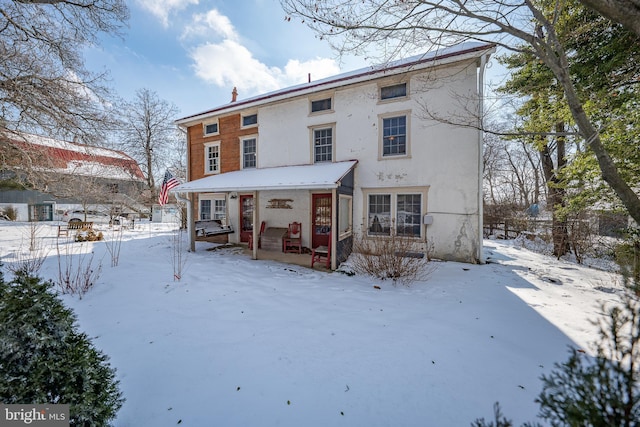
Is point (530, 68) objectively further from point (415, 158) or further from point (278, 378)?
point (278, 378)

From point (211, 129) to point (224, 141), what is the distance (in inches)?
50.8

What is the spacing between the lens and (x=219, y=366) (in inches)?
123

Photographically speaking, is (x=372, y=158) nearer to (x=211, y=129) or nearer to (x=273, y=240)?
(x=273, y=240)

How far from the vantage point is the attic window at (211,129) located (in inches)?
512

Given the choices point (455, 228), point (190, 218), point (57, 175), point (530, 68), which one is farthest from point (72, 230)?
point (530, 68)

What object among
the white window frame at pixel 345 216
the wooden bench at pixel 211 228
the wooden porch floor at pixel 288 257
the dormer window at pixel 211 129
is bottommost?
the wooden porch floor at pixel 288 257

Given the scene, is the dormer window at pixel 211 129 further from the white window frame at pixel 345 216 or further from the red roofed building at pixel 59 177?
the white window frame at pixel 345 216

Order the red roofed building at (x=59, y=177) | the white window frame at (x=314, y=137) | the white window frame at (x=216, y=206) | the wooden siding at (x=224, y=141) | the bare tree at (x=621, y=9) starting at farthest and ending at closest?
the white window frame at (x=216, y=206), the wooden siding at (x=224, y=141), the white window frame at (x=314, y=137), the red roofed building at (x=59, y=177), the bare tree at (x=621, y=9)

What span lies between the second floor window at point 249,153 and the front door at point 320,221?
3.92 m

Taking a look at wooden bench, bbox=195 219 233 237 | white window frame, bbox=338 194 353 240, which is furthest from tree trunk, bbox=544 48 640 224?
wooden bench, bbox=195 219 233 237

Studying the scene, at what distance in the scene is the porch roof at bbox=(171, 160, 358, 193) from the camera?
7.74 m

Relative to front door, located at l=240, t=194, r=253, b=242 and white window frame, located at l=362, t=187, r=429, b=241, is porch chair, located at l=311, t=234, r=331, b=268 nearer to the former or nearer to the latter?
white window frame, located at l=362, t=187, r=429, b=241

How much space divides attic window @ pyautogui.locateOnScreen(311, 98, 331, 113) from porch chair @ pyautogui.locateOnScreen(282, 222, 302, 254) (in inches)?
193

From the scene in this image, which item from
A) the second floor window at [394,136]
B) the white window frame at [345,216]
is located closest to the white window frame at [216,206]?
the white window frame at [345,216]
